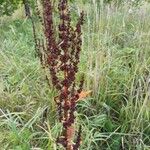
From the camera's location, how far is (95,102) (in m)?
3.39

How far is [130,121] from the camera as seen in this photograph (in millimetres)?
3139

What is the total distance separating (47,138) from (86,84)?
75cm

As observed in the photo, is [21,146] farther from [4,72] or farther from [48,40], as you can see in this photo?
[4,72]

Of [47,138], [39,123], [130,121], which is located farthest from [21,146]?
[130,121]

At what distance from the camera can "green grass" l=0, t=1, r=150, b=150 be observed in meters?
2.97

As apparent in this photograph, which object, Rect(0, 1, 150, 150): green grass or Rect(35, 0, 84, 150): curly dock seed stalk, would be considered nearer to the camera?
Rect(35, 0, 84, 150): curly dock seed stalk

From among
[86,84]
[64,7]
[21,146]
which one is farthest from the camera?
[86,84]

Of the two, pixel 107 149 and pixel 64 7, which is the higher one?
pixel 64 7

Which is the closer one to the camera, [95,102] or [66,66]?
[66,66]

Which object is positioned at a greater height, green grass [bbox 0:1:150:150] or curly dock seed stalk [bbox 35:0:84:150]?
curly dock seed stalk [bbox 35:0:84:150]

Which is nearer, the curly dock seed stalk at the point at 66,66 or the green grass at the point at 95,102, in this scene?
the curly dock seed stalk at the point at 66,66

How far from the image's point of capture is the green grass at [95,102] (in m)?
2.97

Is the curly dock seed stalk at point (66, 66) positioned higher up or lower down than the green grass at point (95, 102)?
higher up

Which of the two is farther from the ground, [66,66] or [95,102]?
[66,66]
